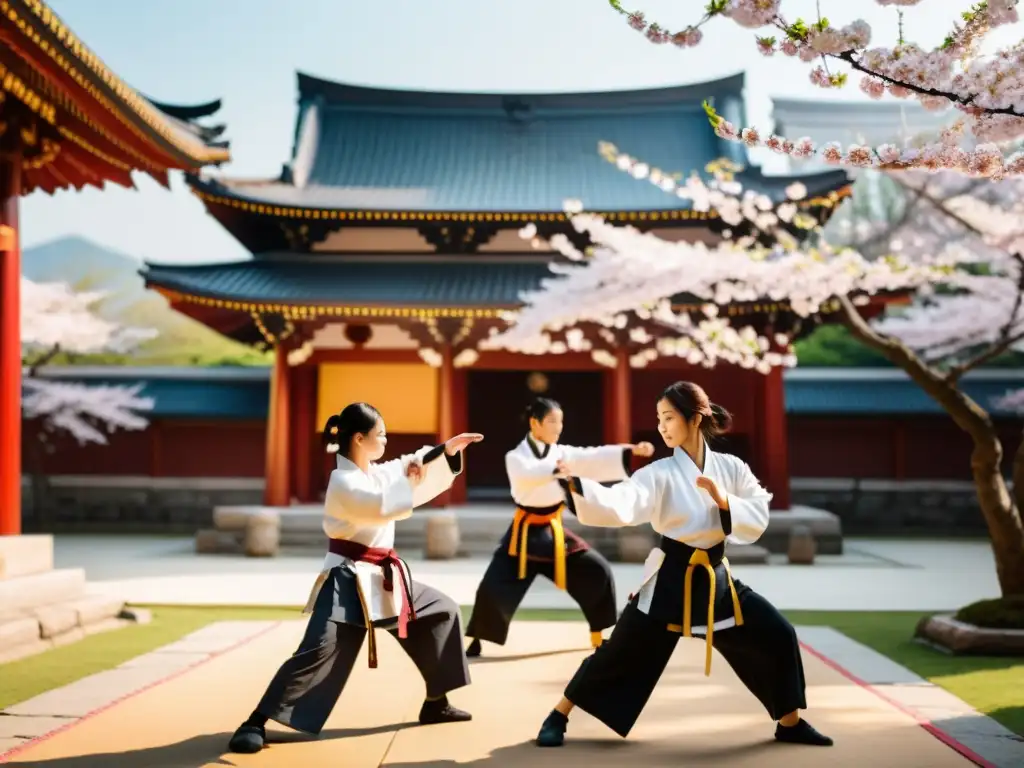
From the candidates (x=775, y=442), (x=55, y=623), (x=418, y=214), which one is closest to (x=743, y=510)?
(x=55, y=623)

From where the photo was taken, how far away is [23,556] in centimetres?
680

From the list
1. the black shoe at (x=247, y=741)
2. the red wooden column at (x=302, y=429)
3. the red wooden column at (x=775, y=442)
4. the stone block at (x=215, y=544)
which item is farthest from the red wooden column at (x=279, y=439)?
the black shoe at (x=247, y=741)

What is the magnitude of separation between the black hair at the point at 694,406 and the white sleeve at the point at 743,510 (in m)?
0.19

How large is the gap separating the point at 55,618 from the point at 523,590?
3472 millimetres

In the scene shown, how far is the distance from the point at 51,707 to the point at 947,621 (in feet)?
18.2

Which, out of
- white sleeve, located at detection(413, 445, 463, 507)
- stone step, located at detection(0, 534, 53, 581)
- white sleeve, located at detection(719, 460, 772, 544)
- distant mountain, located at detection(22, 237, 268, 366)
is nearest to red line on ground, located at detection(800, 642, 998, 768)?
white sleeve, located at detection(719, 460, 772, 544)

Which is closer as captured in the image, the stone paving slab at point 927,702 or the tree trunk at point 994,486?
the stone paving slab at point 927,702

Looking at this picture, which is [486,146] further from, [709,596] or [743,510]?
[709,596]

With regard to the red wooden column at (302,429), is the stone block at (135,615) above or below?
below

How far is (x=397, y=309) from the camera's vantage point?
44.0 ft

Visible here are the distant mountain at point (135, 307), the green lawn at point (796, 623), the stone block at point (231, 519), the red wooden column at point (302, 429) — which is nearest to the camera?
the green lawn at point (796, 623)

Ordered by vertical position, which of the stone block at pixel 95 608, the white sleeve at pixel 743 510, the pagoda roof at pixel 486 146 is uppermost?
the pagoda roof at pixel 486 146

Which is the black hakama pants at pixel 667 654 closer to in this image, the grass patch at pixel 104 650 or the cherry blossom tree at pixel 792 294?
the grass patch at pixel 104 650

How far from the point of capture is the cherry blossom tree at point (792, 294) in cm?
662
